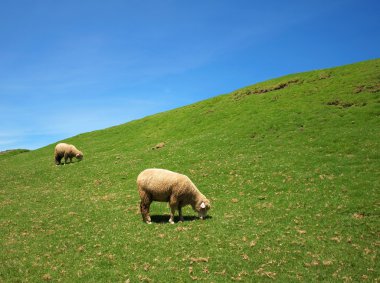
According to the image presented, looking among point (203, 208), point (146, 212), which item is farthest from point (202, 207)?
point (146, 212)

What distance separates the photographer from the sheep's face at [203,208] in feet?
67.0

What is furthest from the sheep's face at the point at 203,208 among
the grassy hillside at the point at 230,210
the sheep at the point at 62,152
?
the sheep at the point at 62,152

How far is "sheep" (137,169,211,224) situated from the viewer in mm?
19906

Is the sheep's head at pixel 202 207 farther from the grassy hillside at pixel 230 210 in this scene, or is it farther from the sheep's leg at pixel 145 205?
the sheep's leg at pixel 145 205

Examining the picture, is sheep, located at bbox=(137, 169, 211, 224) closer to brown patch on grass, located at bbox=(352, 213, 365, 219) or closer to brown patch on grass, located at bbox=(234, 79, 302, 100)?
brown patch on grass, located at bbox=(352, 213, 365, 219)

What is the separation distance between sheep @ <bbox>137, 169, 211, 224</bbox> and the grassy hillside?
111 cm

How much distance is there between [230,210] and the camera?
2233 cm

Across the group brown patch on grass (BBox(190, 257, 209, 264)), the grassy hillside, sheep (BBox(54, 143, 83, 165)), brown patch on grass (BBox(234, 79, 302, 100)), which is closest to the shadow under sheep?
the grassy hillside

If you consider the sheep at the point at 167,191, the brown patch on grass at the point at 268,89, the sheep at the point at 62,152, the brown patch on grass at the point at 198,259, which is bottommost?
the brown patch on grass at the point at 198,259

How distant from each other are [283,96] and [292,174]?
39186 mm

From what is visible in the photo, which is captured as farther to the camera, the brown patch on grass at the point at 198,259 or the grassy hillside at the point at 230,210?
the brown patch on grass at the point at 198,259

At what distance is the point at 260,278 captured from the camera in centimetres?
1343

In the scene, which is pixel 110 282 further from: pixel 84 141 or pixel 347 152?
pixel 84 141

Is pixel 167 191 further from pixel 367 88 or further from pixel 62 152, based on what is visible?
pixel 367 88
